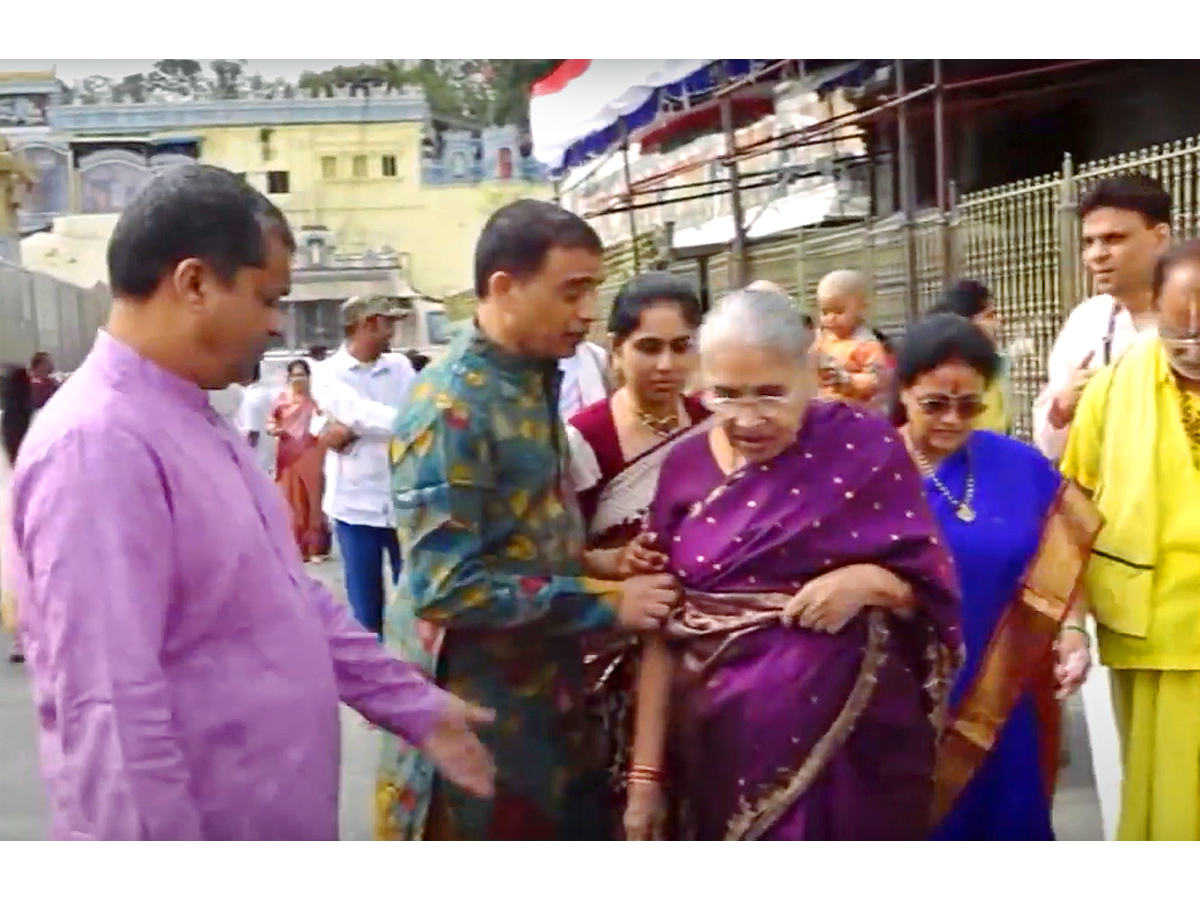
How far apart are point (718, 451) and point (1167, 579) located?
873 millimetres

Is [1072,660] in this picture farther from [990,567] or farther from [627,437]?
[627,437]

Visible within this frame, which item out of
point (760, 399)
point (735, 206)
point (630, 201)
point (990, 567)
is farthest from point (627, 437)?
point (735, 206)

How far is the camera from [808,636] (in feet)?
7.17

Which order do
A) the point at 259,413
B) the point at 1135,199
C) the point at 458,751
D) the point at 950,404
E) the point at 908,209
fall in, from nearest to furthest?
the point at 458,751
the point at 950,404
the point at 1135,199
the point at 259,413
the point at 908,209

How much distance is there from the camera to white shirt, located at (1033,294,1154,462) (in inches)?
114

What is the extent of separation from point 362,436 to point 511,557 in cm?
214

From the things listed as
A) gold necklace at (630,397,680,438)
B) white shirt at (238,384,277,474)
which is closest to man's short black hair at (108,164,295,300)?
gold necklace at (630,397,680,438)

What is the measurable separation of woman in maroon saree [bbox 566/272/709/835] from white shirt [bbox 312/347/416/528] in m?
1.14

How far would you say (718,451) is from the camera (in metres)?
2.28

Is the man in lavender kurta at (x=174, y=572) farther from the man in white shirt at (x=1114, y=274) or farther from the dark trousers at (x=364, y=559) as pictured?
the dark trousers at (x=364, y=559)

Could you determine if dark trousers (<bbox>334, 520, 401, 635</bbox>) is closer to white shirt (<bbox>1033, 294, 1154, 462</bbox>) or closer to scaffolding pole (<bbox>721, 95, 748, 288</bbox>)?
scaffolding pole (<bbox>721, 95, 748, 288</bbox>)

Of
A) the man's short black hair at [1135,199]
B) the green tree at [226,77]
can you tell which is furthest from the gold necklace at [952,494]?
the green tree at [226,77]
